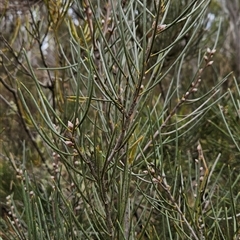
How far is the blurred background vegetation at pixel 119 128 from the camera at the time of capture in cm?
65

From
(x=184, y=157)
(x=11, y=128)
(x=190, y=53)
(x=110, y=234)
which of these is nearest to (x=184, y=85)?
(x=190, y=53)

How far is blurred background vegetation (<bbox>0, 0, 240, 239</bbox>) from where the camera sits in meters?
0.65

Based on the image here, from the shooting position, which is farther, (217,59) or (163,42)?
(217,59)

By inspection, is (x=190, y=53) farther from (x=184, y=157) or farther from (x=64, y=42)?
(x=64, y=42)

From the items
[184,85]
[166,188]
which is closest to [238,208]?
[166,188]

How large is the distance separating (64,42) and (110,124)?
6.31ft

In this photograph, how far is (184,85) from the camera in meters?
2.30

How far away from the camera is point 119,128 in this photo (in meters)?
0.79

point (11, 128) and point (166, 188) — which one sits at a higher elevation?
point (166, 188)

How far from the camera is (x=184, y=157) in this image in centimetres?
163

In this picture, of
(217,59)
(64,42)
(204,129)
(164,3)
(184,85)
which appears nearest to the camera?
(164,3)

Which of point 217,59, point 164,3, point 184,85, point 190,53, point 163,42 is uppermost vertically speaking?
point 164,3

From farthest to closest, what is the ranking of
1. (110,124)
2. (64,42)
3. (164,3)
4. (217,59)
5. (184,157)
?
(217,59)
(64,42)
(184,157)
(110,124)
(164,3)

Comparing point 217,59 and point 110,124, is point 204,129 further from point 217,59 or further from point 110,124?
point 217,59
